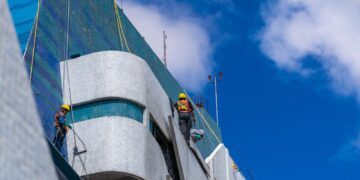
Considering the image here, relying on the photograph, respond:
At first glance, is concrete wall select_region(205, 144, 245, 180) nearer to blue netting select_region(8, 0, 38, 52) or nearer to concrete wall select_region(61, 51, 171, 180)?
concrete wall select_region(61, 51, 171, 180)

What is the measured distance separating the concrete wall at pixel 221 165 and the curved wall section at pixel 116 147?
24.2 feet

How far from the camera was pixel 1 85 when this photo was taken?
10641 mm

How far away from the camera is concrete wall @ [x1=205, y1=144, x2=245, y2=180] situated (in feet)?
100

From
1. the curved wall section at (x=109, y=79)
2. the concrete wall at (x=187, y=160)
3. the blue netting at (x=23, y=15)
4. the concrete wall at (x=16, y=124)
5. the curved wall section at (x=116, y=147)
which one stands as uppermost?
the blue netting at (x=23, y=15)

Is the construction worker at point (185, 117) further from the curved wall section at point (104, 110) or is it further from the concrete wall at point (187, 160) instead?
the curved wall section at point (104, 110)

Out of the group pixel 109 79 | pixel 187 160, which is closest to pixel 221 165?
pixel 187 160

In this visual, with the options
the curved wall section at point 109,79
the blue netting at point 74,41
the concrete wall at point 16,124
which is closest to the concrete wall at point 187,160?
the curved wall section at point 109,79

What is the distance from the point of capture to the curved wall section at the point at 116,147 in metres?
21.5

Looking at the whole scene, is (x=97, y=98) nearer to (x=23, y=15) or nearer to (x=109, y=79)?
(x=109, y=79)

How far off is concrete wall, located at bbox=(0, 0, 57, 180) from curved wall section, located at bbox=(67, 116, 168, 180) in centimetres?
1021

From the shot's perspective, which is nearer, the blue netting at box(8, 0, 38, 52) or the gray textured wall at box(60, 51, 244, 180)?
the gray textured wall at box(60, 51, 244, 180)

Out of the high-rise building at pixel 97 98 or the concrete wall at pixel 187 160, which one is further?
the concrete wall at pixel 187 160

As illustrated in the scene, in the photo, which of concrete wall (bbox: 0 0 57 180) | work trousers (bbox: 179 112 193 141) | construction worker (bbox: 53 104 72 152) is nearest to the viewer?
concrete wall (bbox: 0 0 57 180)

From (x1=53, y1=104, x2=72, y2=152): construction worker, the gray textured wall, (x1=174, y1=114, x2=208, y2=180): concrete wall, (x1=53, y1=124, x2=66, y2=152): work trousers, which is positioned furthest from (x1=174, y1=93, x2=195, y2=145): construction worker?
(x1=53, y1=124, x2=66, y2=152): work trousers
